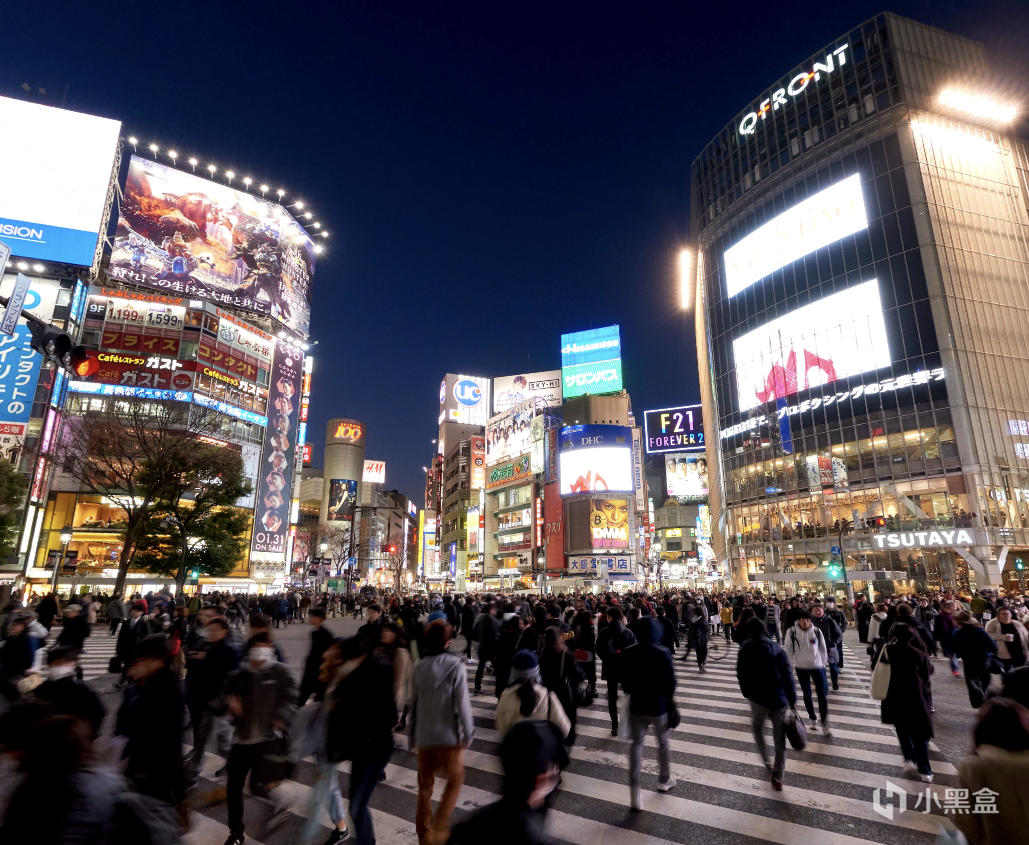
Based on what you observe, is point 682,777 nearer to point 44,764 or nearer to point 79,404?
point 44,764

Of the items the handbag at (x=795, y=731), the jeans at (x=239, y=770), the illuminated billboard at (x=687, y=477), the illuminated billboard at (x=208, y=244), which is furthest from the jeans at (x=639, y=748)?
the illuminated billboard at (x=687, y=477)

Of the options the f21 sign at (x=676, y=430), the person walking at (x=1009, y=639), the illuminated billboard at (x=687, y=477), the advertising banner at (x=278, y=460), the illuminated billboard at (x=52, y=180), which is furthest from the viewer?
the illuminated billboard at (x=687, y=477)

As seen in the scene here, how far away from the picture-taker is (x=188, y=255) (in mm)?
59688

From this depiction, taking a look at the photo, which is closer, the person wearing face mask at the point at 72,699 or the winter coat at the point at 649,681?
the person wearing face mask at the point at 72,699

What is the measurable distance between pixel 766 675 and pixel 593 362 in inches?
2879

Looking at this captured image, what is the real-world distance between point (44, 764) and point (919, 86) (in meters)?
68.2

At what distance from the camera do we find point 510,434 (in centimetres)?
8444

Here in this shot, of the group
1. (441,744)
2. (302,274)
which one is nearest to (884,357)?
(441,744)

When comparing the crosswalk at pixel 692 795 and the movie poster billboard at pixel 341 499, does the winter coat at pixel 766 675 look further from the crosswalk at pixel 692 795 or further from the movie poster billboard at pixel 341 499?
the movie poster billboard at pixel 341 499

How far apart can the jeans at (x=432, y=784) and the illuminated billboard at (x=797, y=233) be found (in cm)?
5787

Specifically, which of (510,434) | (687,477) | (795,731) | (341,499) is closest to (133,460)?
(795,731)

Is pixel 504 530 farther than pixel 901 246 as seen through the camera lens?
Yes

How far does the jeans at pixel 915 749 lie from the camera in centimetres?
637

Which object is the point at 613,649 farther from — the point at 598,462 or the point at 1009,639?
the point at 598,462
